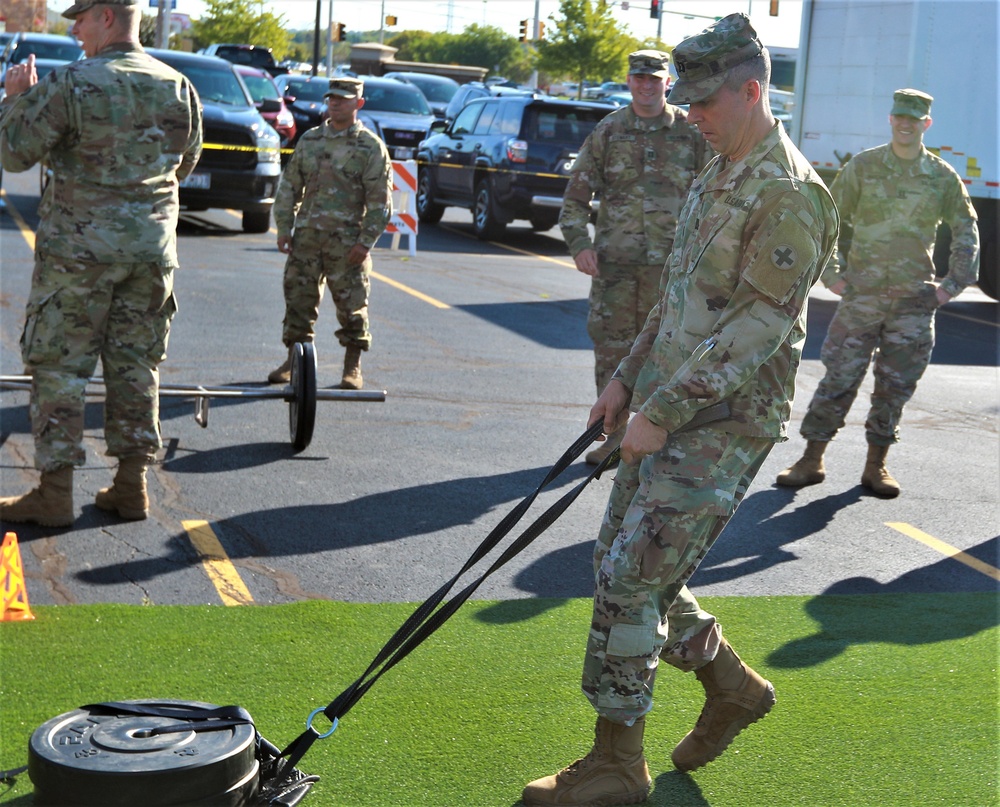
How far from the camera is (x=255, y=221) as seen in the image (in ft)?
59.0

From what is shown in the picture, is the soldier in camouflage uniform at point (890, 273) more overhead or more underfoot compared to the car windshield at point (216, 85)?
more underfoot

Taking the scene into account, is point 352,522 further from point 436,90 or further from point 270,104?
point 436,90

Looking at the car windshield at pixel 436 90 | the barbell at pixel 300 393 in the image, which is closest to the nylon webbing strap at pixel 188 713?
the barbell at pixel 300 393

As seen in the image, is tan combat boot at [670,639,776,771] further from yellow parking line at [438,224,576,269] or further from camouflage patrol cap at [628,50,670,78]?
yellow parking line at [438,224,576,269]

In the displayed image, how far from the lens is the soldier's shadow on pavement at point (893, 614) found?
504 cm

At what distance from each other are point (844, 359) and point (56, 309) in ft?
13.8

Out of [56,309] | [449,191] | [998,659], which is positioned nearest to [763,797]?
[998,659]

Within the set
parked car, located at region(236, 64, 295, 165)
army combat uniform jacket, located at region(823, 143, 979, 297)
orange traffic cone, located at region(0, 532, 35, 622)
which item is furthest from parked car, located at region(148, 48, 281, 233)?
orange traffic cone, located at region(0, 532, 35, 622)

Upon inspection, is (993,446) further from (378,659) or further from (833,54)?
(833,54)

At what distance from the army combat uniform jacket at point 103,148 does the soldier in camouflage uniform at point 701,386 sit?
9.54 ft

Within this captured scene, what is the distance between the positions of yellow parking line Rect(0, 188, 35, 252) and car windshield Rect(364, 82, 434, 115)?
25.2 feet

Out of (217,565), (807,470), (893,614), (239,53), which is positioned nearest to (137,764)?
(217,565)

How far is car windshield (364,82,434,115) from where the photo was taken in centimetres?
2467

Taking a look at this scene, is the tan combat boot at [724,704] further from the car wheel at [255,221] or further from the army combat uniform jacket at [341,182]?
the car wheel at [255,221]
